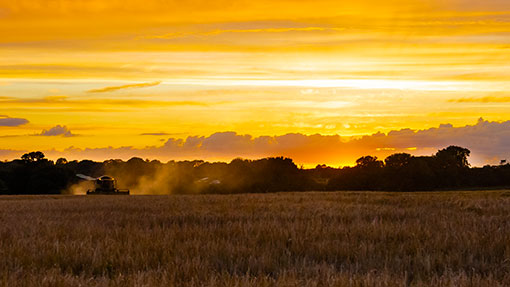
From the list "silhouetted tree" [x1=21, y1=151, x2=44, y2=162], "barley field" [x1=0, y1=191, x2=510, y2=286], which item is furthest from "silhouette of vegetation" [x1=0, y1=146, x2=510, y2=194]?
"barley field" [x1=0, y1=191, x2=510, y2=286]

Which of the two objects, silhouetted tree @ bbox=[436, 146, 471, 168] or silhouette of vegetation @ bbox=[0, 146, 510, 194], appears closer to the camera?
silhouette of vegetation @ bbox=[0, 146, 510, 194]

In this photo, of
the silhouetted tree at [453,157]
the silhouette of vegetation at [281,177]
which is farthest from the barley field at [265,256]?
the silhouetted tree at [453,157]

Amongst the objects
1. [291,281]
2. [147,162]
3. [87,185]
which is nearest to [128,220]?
[291,281]

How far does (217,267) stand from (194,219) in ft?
24.4

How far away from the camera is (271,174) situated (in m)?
99.9

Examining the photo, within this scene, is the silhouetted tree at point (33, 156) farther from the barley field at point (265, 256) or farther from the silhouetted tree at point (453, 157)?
the barley field at point (265, 256)

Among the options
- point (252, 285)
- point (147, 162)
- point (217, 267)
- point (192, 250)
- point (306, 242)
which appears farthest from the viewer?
point (147, 162)

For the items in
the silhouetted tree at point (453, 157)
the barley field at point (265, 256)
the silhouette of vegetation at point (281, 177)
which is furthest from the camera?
the silhouetted tree at point (453, 157)

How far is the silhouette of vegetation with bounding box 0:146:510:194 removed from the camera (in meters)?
90.2

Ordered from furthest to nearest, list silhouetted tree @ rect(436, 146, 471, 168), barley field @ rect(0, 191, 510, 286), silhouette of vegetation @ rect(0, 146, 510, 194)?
silhouetted tree @ rect(436, 146, 471, 168)
silhouette of vegetation @ rect(0, 146, 510, 194)
barley field @ rect(0, 191, 510, 286)

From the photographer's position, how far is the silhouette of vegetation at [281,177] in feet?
296

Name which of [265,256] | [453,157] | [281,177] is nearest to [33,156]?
[281,177]

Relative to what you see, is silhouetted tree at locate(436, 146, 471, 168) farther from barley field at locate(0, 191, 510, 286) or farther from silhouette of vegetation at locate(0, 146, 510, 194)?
barley field at locate(0, 191, 510, 286)

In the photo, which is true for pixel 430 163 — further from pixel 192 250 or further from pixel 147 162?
pixel 192 250
